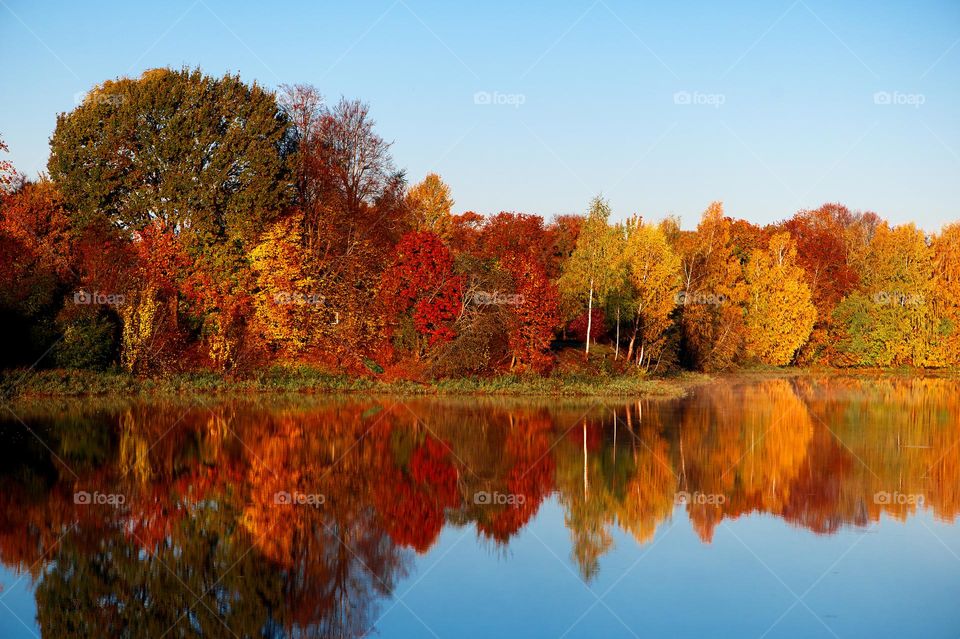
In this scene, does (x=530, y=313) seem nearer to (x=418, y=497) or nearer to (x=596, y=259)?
(x=596, y=259)

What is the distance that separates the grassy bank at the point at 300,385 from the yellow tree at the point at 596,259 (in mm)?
3308

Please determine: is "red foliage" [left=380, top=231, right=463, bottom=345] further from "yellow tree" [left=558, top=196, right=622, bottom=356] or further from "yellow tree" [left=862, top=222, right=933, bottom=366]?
"yellow tree" [left=862, top=222, right=933, bottom=366]

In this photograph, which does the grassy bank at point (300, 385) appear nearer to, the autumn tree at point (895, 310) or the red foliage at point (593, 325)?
the red foliage at point (593, 325)

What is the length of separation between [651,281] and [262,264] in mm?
16938

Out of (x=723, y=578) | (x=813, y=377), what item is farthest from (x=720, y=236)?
(x=723, y=578)

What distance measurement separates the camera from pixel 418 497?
53.6 feet

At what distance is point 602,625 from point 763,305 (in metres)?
45.5

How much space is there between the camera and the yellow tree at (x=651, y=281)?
41188 millimetres

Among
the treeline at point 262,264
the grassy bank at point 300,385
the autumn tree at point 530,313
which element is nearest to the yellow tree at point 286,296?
the treeline at point 262,264

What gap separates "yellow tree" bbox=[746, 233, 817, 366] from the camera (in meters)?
53.0

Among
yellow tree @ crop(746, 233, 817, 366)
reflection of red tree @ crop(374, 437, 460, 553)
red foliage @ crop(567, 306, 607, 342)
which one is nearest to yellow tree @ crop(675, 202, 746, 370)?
yellow tree @ crop(746, 233, 817, 366)

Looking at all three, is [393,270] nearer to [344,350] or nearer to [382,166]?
[344,350]

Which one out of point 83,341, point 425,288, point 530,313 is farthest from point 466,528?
point 425,288

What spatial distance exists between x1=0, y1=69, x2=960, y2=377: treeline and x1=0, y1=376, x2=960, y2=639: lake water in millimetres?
7581
